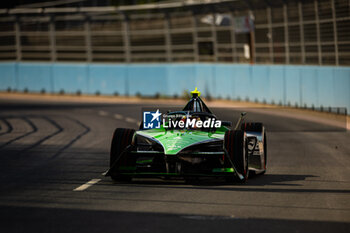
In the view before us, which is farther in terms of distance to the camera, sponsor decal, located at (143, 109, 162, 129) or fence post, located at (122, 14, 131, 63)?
fence post, located at (122, 14, 131, 63)

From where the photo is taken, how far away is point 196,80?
3878 centimetres

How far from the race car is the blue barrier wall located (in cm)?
1434

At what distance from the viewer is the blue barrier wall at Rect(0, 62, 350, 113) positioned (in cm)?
2817

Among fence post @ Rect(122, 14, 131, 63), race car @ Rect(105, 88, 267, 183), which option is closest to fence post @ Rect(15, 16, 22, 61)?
fence post @ Rect(122, 14, 131, 63)

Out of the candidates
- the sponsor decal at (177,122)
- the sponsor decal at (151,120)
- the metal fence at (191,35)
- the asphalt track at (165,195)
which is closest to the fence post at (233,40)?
the metal fence at (191,35)

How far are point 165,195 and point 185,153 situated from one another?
1.17m

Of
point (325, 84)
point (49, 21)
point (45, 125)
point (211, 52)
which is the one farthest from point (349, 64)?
point (49, 21)

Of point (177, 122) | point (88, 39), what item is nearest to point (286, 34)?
point (88, 39)

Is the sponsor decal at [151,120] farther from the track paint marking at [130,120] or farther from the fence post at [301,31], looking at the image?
the fence post at [301,31]

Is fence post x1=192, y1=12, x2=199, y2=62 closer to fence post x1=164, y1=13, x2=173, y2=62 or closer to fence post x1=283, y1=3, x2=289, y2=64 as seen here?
fence post x1=164, y1=13, x2=173, y2=62

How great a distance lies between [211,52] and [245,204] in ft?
94.7

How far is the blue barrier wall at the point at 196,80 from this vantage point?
92.4ft

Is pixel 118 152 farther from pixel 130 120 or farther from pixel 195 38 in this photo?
pixel 195 38

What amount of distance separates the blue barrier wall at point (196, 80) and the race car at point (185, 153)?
1434cm
